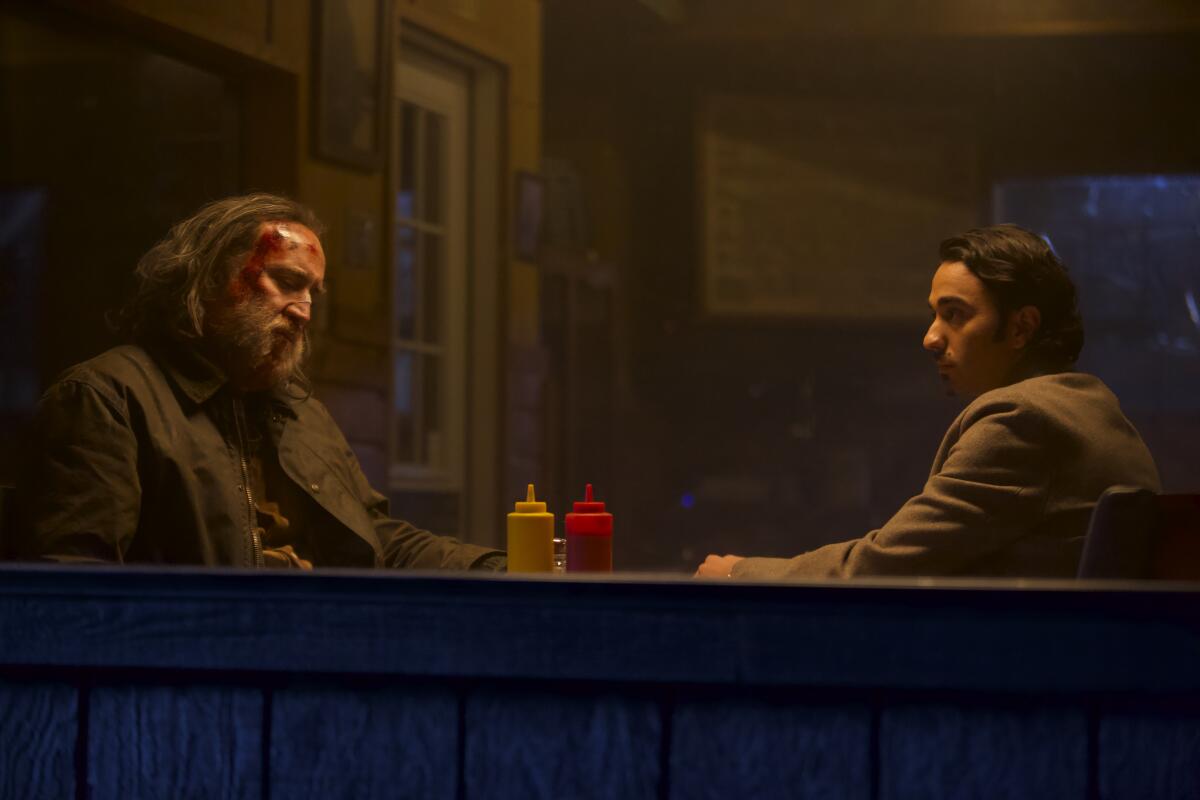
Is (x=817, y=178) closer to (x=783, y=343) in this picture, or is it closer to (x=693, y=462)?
(x=783, y=343)

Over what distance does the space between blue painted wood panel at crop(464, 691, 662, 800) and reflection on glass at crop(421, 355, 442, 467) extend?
13.9 feet

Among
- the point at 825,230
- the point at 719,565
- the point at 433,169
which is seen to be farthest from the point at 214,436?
the point at 825,230

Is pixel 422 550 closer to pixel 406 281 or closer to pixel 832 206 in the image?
pixel 406 281

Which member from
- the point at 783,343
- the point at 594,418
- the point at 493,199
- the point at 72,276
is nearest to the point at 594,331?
the point at 594,418

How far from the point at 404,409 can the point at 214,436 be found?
288 cm

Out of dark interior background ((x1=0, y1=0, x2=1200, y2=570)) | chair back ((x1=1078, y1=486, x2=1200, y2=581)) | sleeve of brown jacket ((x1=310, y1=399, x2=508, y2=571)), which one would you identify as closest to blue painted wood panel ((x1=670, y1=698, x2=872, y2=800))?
chair back ((x1=1078, y1=486, x2=1200, y2=581))

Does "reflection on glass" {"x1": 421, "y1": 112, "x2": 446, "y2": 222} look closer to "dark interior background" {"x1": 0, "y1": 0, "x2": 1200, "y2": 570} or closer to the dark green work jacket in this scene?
"dark interior background" {"x1": 0, "y1": 0, "x2": 1200, "y2": 570}

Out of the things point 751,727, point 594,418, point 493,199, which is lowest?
point 751,727

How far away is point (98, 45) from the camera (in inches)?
150

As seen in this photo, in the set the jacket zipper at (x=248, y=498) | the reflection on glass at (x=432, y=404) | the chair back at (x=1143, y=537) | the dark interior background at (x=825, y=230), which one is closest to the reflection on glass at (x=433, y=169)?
the reflection on glass at (x=432, y=404)

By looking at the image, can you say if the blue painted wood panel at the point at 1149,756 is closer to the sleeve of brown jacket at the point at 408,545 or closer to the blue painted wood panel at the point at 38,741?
the blue painted wood panel at the point at 38,741

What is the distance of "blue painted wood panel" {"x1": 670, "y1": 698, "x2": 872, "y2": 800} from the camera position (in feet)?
3.02

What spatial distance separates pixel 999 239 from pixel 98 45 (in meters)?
2.68

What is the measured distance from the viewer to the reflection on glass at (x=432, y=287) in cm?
519
